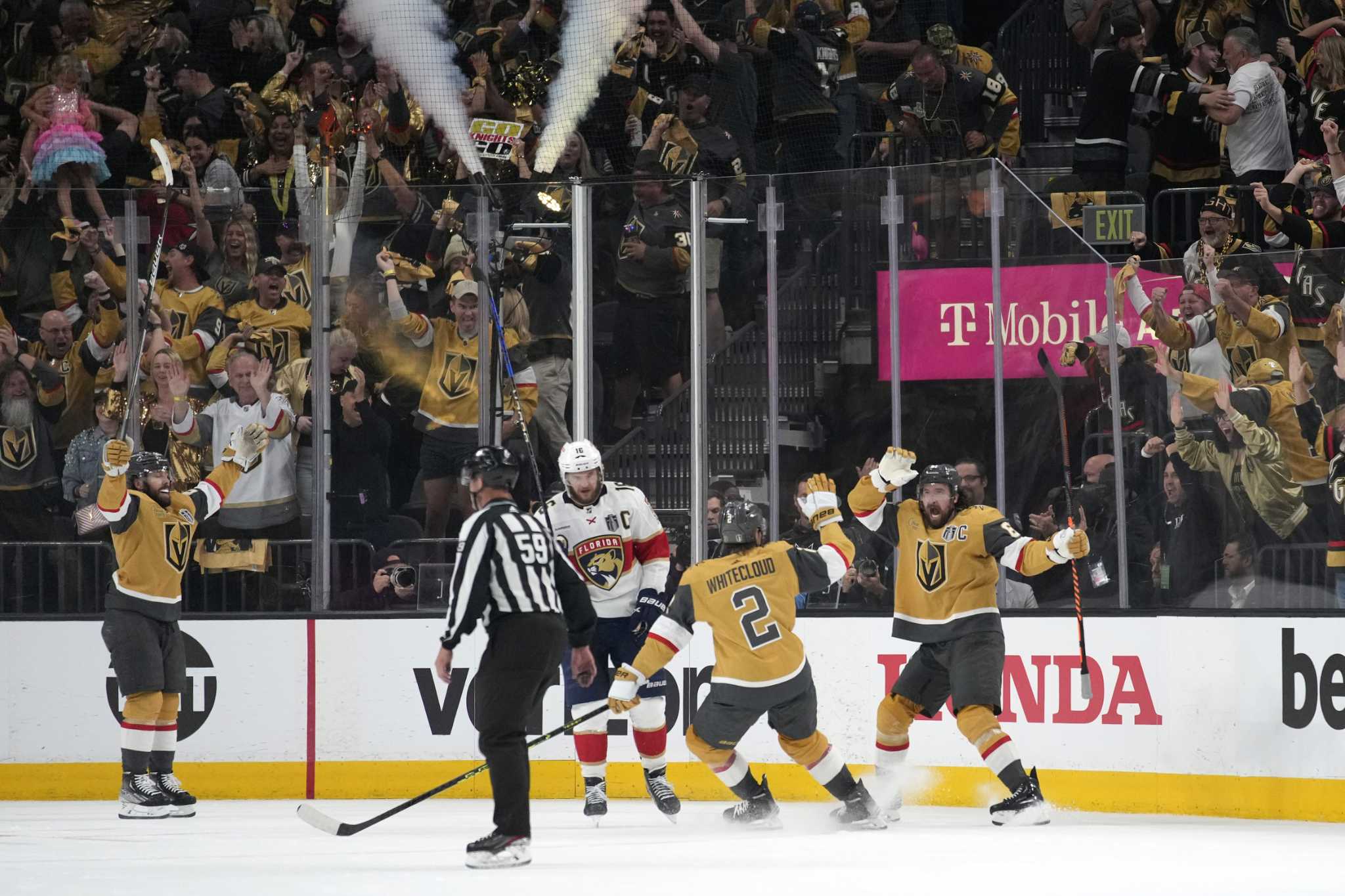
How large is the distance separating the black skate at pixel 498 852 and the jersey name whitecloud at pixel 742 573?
1.34 metres

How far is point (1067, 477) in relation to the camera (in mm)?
7332

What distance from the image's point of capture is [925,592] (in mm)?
6836

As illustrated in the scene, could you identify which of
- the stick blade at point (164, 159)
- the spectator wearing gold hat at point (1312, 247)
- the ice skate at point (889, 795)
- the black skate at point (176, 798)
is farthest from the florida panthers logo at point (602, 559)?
the spectator wearing gold hat at point (1312, 247)

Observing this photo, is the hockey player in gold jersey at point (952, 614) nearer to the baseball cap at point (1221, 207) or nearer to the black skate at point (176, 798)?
the baseball cap at point (1221, 207)

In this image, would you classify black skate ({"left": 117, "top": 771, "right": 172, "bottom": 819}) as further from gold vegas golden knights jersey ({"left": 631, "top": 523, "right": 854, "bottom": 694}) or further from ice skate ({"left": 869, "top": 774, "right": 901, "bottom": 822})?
ice skate ({"left": 869, "top": 774, "right": 901, "bottom": 822})

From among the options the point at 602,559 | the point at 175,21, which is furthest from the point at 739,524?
the point at 175,21

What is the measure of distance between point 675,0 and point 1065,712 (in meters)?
5.03

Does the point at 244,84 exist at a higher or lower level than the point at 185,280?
higher

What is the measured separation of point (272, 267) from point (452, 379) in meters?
1.02

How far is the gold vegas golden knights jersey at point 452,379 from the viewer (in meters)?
8.12

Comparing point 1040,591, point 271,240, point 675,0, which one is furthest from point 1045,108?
point 271,240

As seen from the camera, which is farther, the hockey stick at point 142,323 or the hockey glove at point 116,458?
the hockey stick at point 142,323

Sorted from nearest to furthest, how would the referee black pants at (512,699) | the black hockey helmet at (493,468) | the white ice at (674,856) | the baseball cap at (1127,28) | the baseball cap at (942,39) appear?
1. the white ice at (674,856)
2. the referee black pants at (512,699)
3. the black hockey helmet at (493,468)
4. the baseball cap at (1127,28)
5. the baseball cap at (942,39)

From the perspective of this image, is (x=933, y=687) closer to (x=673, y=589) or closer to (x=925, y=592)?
(x=925, y=592)
